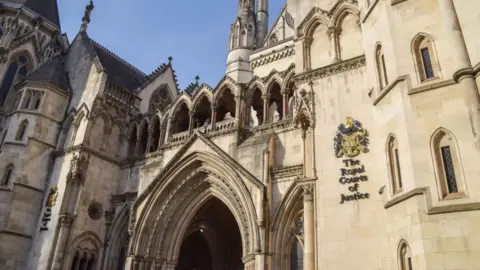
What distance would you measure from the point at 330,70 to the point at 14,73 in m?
22.4

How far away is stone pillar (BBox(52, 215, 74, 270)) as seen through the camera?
18.1 m

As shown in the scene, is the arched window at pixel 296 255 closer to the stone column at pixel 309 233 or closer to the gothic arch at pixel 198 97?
the stone column at pixel 309 233

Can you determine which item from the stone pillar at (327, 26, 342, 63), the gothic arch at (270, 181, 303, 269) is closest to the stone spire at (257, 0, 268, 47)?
the stone pillar at (327, 26, 342, 63)

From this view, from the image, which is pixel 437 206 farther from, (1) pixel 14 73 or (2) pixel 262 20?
(2) pixel 262 20

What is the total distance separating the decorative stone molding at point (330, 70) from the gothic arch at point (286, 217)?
389 centimetres

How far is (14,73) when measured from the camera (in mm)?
26203

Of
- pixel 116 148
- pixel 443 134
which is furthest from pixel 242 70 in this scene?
pixel 443 134

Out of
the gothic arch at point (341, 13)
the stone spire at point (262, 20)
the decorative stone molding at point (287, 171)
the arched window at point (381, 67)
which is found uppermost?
the stone spire at point (262, 20)

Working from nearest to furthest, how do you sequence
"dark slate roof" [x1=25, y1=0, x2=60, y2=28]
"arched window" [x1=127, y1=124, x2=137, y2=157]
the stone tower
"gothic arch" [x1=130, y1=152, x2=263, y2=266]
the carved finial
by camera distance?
"gothic arch" [x1=130, y1=152, x2=263, y2=266] → "arched window" [x1=127, y1=124, x2=137, y2=157] → the carved finial → "dark slate roof" [x1=25, y1=0, x2=60, y2=28] → the stone tower

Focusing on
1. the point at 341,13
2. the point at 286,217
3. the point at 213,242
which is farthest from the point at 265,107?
the point at 213,242

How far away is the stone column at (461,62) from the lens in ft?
27.8

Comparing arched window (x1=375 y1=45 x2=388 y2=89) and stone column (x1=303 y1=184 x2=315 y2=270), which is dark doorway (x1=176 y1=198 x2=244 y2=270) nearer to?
stone column (x1=303 y1=184 x2=315 y2=270)

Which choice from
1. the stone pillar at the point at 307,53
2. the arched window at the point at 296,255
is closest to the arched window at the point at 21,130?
the stone pillar at the point at 307,53

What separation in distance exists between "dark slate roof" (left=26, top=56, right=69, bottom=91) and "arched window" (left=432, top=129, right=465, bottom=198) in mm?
21267
